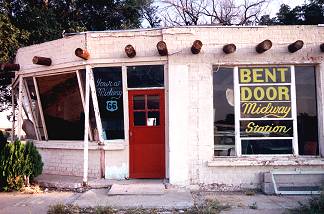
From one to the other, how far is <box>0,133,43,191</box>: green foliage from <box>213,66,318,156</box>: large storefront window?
15.5ft

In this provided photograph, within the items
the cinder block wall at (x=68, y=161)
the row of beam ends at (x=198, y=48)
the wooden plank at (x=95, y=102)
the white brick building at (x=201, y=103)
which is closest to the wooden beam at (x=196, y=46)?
the row of beam ends at (x=198, y=48)

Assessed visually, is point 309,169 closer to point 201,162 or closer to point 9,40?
point 201,162

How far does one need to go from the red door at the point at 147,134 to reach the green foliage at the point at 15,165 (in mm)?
2560

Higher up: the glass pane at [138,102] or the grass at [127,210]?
the glass pane at [138,102]

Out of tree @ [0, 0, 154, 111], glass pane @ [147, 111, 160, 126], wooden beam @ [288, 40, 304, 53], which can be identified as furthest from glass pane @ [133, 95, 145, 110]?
tree @ [0, 0, 154, 111]

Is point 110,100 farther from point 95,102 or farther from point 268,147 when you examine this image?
point 268,147

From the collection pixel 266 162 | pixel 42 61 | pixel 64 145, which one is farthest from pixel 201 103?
pixel 42 61

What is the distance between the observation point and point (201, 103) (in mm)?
9547

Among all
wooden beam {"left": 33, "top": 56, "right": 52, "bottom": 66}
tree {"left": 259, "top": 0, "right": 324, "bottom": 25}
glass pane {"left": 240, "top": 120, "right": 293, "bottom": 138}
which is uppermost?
tree {"left": 259, "top": 0, "right": 324, "bottom": 25}

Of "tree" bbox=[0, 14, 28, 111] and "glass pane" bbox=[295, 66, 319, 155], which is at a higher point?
"tree" bbox=[0, 14, 28, 111]

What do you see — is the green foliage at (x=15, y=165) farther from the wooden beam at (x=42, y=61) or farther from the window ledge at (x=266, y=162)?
the window ledge at (x=266, y=162)

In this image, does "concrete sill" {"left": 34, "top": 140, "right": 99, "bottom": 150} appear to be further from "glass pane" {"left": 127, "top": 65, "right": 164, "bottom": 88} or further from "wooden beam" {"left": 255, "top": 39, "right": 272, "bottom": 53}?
→ "wooden beam" {"left": 255, "top": 39, "right": 272, "bottom": 53}

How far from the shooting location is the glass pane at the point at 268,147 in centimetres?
967

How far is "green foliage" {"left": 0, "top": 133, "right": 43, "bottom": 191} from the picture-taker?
30.9ft
